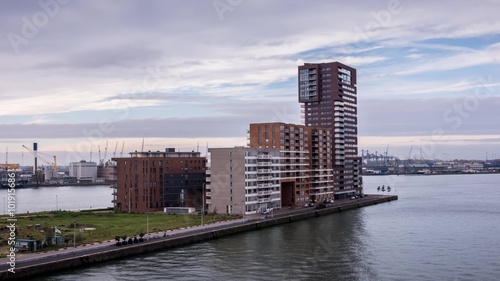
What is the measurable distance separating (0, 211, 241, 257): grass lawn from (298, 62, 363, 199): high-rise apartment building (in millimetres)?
53067

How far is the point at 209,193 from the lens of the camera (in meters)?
85.9

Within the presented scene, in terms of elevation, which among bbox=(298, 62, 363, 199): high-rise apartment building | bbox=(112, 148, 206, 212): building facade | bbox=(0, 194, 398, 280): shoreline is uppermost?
bbox=(298, 62, 363, 199): high-rise apartment building

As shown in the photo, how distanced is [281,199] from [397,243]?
1743 inches

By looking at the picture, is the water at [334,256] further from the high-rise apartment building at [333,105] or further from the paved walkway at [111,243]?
the high-rise apartment building at [333,105]

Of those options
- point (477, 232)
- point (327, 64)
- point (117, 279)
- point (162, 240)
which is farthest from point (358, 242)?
point (327, 64)

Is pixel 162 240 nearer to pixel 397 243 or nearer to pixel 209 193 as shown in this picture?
pixel 397 243

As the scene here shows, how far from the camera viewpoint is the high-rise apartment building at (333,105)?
126 m

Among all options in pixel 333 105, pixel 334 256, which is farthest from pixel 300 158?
pixel 334 256

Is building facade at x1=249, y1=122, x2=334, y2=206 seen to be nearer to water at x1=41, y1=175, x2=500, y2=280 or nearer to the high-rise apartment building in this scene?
the high-rise apartment building

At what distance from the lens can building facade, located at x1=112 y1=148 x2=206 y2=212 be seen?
91.3 metres

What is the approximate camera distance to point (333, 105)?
12688cm

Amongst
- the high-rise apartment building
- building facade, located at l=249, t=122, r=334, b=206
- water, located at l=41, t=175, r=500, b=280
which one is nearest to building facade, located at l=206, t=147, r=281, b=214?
water, located at l=41, t=175, r=500, b=280

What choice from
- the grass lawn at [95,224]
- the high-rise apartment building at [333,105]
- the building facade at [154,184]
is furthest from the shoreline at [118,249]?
the high-rise apartment building at [333,105]

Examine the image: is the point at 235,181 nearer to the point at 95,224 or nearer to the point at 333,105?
the point at 95,224
